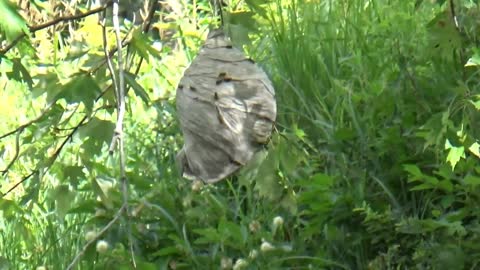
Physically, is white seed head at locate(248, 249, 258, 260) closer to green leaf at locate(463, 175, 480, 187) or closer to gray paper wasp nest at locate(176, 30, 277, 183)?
green leaf at locate(463, 175, 480, 187)

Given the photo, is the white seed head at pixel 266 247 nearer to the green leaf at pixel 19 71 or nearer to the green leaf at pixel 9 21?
the green leaf at pixel 19 71

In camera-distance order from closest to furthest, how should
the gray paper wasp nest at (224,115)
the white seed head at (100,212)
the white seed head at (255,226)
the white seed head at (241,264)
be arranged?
the gray paper wasp nest at (224,115)
the white seed head at (241,264)
the white seed head at (255,226)
the white seed head at (100,212)

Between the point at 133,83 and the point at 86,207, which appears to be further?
the point at 86,207

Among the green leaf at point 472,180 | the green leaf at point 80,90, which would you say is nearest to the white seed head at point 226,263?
the green leaf at point 472,180

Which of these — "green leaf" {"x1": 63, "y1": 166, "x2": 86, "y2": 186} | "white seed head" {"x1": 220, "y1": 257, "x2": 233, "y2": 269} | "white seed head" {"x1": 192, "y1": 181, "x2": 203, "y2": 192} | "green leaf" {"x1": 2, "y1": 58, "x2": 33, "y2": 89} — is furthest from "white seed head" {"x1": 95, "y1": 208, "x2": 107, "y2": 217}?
"green leaf" {"x1": 2, "y1": 58, "x2": 33, "y2": 89}

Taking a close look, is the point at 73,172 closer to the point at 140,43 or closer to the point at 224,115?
the point at 140,43

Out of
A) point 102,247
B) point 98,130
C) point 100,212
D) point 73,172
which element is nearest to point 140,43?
point 98,130

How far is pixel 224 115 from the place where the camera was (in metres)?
2.81

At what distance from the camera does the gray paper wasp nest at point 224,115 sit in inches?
110

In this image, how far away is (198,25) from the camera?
23.1 feet

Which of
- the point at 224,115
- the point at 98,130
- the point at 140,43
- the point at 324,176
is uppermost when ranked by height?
the point at 140,43

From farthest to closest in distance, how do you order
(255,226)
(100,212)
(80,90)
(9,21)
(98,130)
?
(100,212) → (255,226) → (98,130) → (80,90) → (9,21)

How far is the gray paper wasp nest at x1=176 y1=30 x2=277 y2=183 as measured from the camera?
280 centimetres

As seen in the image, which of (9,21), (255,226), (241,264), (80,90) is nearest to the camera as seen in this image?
(9,21)
